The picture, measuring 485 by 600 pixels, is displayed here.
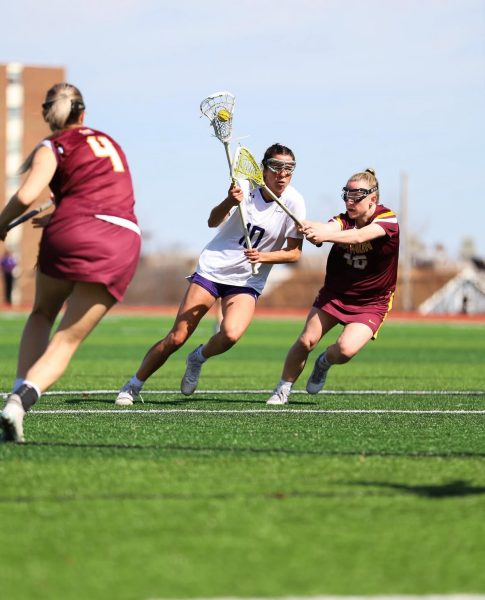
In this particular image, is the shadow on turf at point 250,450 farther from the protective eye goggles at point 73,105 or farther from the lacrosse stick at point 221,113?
the lacrosse stick at point 221,113

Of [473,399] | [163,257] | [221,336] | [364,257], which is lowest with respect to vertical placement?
[163,257]

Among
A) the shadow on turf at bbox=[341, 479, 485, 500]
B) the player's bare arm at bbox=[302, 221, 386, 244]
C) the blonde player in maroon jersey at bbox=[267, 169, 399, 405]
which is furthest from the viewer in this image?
the blonde player in maroon jersey at bbox=[267, 169, 399, 405]

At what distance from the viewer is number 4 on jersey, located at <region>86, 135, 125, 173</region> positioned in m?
6.31

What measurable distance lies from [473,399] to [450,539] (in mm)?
6538

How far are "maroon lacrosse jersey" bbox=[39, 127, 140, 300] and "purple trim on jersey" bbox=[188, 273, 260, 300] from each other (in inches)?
116

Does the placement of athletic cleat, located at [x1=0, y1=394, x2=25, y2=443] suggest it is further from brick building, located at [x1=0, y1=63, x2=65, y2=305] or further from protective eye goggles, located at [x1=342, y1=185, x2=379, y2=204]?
brick building, located at [x1=0, y1=63, x2=65, y2=305]

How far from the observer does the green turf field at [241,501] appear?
366 centimetres

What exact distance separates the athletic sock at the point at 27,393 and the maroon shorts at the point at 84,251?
2.03 ft

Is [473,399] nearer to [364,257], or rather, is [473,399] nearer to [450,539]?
[364,257]

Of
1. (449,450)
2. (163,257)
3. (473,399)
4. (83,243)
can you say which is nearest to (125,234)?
(83,243)

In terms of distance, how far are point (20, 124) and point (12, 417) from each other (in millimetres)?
74632

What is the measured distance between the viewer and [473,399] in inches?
415

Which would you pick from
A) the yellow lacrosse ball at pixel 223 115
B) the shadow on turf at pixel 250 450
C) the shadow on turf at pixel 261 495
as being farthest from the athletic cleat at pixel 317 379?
the shadow on turf at pixel 261 495

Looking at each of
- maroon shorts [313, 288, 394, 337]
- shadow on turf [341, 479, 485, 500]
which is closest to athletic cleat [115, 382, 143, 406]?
maroon shorts [313, 288, 394, 337]
